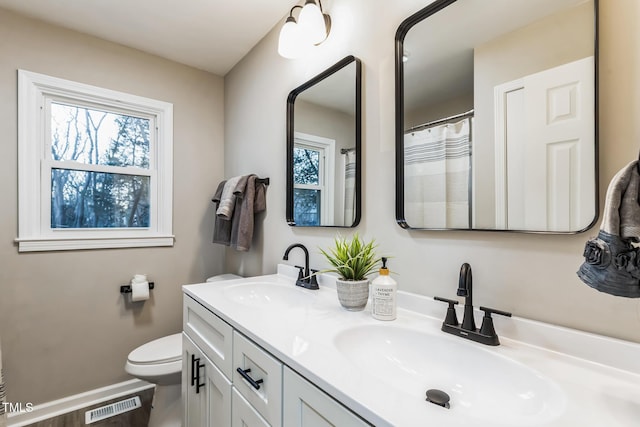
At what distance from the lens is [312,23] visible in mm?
1396

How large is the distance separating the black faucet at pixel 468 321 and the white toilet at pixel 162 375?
4.72 ft

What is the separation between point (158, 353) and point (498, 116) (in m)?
1.92

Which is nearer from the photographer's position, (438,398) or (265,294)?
(438,398)

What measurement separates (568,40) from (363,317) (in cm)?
93

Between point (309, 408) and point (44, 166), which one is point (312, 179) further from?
point (44, 166)

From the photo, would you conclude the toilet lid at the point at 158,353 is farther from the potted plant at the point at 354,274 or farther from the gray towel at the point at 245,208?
the potted plant at the point at 354,274

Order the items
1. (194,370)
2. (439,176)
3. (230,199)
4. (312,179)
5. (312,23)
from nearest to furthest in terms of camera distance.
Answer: (439,176), (194,370), (312,23), (312,179), (230,199)

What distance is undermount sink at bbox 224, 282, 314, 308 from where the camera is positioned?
54.3 inches

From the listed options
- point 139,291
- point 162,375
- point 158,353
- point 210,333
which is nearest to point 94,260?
point 139,291

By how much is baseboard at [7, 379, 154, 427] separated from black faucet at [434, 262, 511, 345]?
215 cm

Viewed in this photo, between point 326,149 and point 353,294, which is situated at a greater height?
point 326,149

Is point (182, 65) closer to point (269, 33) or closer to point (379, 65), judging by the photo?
point (269, 33)

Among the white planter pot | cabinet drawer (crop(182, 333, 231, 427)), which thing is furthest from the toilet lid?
the white planter pot

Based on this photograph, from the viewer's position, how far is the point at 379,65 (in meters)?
1.22
